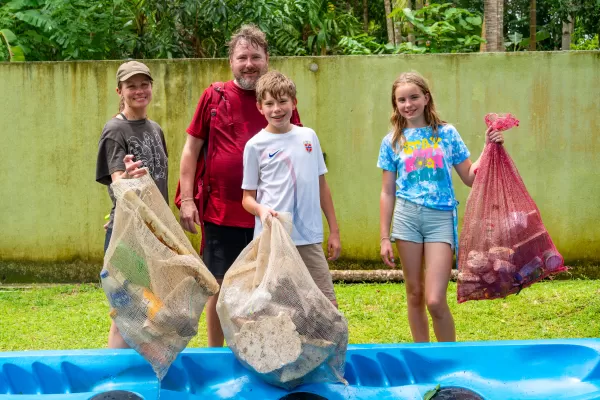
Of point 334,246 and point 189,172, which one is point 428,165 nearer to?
point 334,246

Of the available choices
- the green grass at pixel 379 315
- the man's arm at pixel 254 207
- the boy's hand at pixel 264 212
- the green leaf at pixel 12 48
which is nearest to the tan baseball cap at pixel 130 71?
the man's arm at pixel 254 207

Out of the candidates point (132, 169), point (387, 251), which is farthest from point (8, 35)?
point (387, 251)

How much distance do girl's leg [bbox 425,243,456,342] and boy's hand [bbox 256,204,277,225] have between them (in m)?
0.84

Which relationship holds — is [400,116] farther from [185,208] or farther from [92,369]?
[92,369]

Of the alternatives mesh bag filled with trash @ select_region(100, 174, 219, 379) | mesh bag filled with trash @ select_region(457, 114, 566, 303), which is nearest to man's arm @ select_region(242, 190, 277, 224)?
mesh bag filled with trash @ select_region(100, 174, 219, 379)

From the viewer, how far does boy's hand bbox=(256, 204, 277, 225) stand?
326 cm

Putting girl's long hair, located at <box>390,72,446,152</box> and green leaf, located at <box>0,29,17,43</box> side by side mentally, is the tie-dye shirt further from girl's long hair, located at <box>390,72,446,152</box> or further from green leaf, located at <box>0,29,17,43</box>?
green leaf, located at <box>0,29,17,43</box>

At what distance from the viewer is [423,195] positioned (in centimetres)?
369

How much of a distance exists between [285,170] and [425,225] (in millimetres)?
722

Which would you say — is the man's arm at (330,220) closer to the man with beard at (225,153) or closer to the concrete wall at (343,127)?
the man with beard at (225,153)

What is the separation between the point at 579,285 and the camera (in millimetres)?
6051

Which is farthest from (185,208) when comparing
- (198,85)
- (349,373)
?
(198,85)

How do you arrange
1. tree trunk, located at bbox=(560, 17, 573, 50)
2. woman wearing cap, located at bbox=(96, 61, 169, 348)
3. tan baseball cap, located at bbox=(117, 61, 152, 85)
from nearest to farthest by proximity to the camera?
woman wearing cap, located at bbox=(96, 61, 169, 348) < tan baseball cap, located at bbox=(117, 61, 152, 85) < tree trunk, located at bbox=(560, 17, 573, 50)

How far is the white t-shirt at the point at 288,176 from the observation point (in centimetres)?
354
